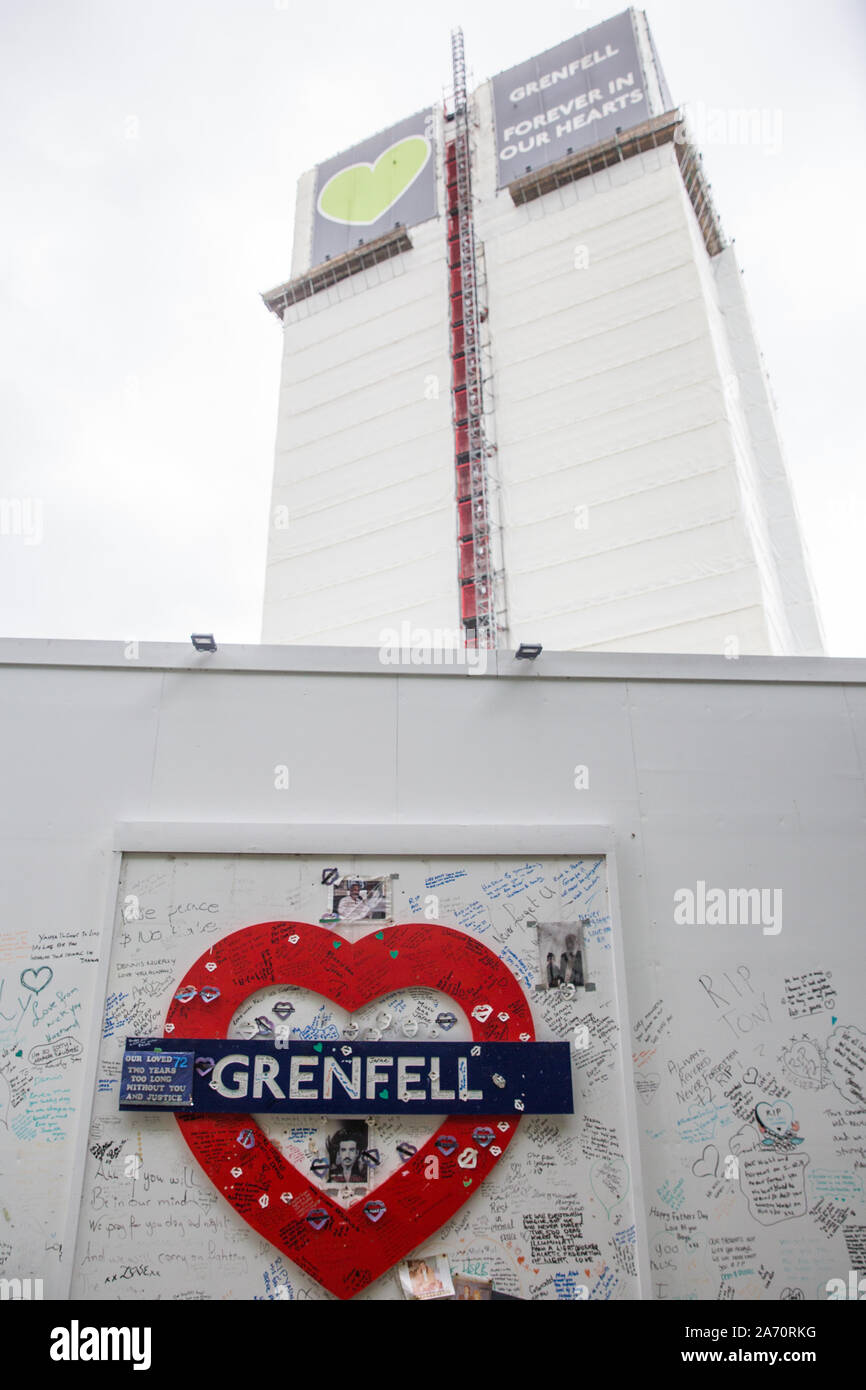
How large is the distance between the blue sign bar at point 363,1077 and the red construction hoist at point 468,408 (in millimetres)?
19391

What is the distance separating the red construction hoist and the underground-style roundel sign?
19095mm

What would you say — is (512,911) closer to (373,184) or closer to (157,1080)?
(157,1080)

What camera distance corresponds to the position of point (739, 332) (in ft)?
94.7

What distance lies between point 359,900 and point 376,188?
35.3 m

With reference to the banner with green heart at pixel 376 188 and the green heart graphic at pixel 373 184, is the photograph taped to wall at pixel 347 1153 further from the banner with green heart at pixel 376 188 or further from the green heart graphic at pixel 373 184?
the green heart graphic at pixel 373 184

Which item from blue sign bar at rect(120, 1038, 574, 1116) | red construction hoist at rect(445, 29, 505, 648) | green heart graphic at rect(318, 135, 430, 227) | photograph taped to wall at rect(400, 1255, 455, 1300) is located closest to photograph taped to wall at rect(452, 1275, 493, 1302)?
photograph taped to wall at rect(400, 1255, 455, 1300)

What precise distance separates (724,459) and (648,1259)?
71.5 ft

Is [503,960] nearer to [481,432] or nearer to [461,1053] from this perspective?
[461,1053]

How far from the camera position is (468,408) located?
27.5 m

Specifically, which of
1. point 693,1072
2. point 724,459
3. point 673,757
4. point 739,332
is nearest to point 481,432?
point 724,459

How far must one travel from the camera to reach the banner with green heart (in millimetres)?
31859

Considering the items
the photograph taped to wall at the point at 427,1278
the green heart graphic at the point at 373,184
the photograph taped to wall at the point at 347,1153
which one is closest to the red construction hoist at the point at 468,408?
the green heart graphic at the point at 373,184

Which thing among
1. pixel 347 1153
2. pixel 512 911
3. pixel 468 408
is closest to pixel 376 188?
pixel 468 408

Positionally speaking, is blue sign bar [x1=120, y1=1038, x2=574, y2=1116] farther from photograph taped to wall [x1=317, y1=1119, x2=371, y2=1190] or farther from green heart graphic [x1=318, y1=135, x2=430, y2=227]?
green heart graphic [x1=318, y1=135, x2=430, y2=227]
